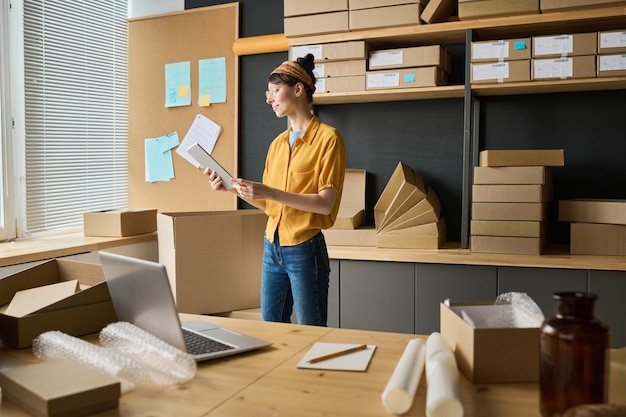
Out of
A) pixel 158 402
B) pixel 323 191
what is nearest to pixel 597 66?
pixel 323 191

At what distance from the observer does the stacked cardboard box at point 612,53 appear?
2820 millimetres

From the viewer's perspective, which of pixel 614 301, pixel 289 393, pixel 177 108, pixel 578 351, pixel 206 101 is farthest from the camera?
pixel 177 108

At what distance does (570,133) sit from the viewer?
3246mm

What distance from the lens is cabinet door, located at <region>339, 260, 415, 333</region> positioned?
119 inches

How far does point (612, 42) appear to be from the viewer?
2.83m

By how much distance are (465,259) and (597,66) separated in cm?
107

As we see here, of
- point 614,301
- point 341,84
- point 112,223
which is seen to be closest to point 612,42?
point 614,301

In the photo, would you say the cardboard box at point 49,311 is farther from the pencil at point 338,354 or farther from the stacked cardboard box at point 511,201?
the stacked cardboard box at point 511,201

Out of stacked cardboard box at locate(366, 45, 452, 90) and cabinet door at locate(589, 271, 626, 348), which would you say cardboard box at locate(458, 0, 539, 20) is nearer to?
stacked cardboard box at locate(366, 45, 452, 90)

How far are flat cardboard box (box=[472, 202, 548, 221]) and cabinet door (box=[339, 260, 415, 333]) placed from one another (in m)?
0.42

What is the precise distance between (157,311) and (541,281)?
2.05 m

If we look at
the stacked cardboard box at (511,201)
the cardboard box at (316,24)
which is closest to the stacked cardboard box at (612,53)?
the stacked cardboard box at (511,201)

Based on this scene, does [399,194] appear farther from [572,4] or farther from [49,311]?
[49,311]

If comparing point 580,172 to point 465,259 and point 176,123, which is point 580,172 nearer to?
point 465,259
